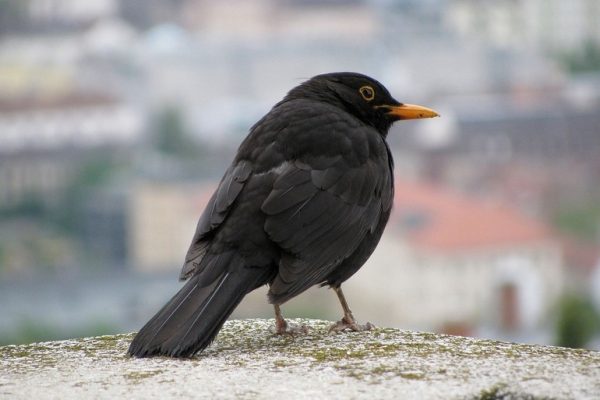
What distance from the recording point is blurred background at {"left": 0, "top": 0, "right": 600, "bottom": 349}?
228 feet

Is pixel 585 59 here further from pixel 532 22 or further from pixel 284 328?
pixel 284 328

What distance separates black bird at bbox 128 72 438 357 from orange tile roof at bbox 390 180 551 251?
61108mm

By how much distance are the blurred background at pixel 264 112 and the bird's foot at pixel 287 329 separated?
47257mm

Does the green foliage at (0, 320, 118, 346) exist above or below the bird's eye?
below

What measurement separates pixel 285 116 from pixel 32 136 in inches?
3803

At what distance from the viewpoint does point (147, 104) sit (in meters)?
106

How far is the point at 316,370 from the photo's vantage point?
3.21 metres

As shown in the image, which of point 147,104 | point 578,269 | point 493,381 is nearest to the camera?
point 493,381

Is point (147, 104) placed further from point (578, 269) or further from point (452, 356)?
point (452, 356)

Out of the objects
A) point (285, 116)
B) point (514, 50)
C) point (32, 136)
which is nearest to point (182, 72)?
point (32, 136)

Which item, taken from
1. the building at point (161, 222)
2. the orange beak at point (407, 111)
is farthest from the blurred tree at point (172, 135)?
the orange beak at point (407, 111)

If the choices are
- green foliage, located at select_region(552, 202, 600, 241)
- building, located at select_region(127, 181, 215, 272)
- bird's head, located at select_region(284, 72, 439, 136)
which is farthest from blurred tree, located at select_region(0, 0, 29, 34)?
bird's head, located at select_region(284, 72, 439, 136)

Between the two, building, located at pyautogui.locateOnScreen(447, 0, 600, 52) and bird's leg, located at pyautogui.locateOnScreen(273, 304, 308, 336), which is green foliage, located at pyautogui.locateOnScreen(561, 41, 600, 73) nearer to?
building, located at pyautogui.locateOnScreen(447, 0, 600, 52)

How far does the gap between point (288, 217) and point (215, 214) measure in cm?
23
